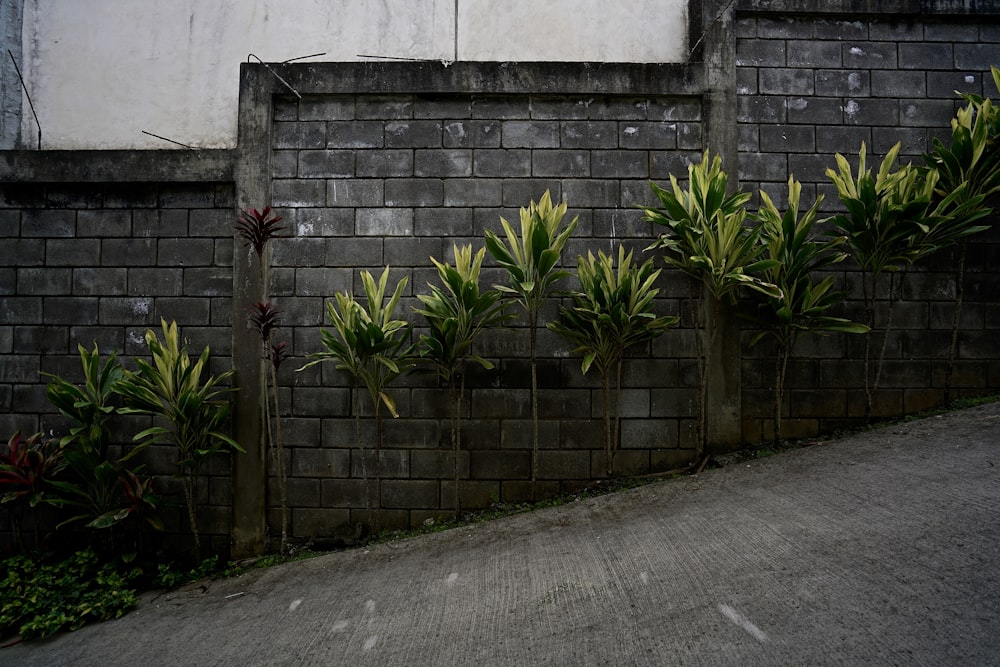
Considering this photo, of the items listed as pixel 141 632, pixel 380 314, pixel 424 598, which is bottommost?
pixel 141 632

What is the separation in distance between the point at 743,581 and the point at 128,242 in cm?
458

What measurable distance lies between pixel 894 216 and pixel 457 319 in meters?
2.85

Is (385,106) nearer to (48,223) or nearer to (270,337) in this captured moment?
(270,337)

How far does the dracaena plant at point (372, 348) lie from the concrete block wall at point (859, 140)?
2.52 m

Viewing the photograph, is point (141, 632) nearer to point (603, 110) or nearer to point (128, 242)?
point (128, 242)

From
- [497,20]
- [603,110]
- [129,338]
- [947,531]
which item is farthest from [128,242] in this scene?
[947,531]

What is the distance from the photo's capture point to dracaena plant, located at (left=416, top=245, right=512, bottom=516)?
137 inches

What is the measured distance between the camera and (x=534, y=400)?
12.4 feet

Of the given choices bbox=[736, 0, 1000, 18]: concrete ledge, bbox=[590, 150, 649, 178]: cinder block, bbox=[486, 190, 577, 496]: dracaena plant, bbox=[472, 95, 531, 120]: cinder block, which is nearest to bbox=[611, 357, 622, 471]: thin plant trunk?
bbox=[486, 190, 577, 496]: dracaena plant

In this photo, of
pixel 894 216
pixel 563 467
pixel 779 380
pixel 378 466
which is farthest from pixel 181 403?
pixel 894 216

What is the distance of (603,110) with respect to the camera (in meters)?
4.02

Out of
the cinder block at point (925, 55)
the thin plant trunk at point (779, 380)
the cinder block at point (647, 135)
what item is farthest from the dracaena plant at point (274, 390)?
the cinder block at point (925, 55)

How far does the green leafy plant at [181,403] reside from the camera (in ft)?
11.7

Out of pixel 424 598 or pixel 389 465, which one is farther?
pixel 389 465
